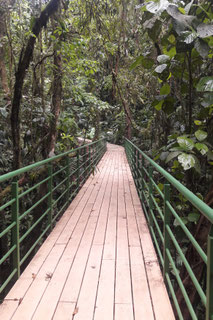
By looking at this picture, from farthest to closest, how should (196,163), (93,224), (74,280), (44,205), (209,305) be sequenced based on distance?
(44,205)
(93,224)
(196,163)
(74,280)
(209,305)

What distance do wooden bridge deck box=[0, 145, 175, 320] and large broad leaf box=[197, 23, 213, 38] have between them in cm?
216

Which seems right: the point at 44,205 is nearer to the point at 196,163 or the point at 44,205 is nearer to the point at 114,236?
the point at 114,236

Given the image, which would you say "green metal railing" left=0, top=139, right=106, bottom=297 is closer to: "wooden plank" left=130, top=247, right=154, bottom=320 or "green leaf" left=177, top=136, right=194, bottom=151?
"wooden plank" left=130, top=247, right=154, bottom=320

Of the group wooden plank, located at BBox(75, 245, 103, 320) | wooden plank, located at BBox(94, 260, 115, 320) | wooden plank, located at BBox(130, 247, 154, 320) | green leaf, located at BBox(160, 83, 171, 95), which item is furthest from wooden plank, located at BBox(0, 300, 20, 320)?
green leaf, located at BBox(160, 83, 171, 95)

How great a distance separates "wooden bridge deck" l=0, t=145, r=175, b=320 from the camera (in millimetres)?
2074

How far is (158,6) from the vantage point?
8.45ft

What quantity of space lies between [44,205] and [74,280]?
3.18 meters

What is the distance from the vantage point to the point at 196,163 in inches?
109

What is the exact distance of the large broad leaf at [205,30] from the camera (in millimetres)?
2451

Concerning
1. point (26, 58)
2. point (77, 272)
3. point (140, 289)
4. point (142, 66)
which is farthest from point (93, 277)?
point (142, 66)

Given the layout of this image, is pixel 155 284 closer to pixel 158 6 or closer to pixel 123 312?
pixel 123 312

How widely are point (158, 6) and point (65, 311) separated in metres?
2.65

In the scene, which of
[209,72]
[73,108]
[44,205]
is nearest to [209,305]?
[209,72]

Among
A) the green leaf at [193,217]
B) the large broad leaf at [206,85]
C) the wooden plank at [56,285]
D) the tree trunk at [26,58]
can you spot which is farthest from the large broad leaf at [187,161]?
the tree trunk at [26,58]
